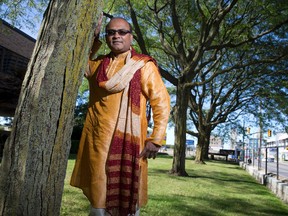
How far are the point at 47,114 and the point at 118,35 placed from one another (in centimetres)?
111

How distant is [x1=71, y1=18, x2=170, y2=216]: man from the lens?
2564mm

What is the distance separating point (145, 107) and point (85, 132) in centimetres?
61

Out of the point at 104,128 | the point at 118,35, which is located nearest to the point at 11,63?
the point at 118,35

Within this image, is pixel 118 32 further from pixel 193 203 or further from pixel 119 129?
pixel 193 203

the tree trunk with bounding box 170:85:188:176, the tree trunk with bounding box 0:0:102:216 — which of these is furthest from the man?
the tree trunk with bounding box 170:85:188:176

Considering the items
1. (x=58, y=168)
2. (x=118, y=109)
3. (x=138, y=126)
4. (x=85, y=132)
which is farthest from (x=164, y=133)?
(x=58, y=168)

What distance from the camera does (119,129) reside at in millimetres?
2676

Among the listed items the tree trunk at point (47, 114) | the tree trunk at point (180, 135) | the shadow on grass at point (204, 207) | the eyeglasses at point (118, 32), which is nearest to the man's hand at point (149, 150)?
the tree trunk at point (47, 114)

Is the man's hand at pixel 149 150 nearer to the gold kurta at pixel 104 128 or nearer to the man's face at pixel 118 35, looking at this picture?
the gold kurta at pixel 104 128

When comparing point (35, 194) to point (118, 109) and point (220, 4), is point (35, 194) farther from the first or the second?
point (220, 4)

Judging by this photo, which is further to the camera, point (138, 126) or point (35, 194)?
point (138, 126)

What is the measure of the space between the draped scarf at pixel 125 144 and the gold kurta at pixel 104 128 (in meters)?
0.05

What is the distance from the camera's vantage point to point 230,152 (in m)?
34.5

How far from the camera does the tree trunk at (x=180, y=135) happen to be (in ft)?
40.1
